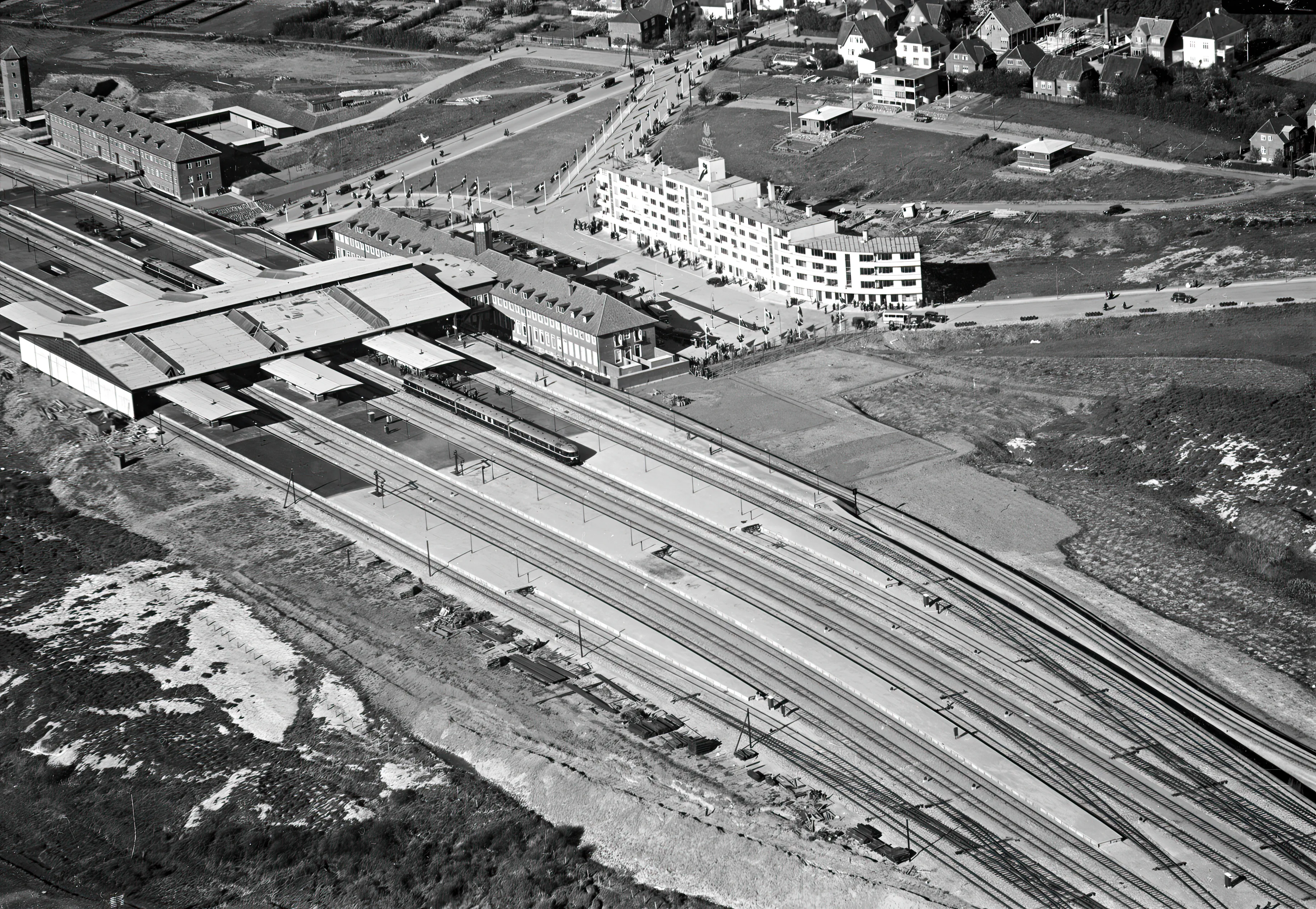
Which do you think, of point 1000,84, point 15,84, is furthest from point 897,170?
point 15,84

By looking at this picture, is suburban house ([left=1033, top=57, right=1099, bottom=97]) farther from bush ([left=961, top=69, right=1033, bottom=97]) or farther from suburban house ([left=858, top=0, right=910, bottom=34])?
suburban house ([left=858, top=0, right=910, bottom=34])

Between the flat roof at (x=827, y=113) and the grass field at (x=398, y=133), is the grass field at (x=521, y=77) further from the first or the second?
the flat roof at (x=827, y=113)

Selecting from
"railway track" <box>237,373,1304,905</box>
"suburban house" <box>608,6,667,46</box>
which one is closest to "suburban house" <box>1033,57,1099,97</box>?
"suburban house" <box>608,6,667,46</box>

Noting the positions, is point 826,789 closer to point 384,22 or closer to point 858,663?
point 858,663

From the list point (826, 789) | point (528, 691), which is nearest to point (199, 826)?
point (528, 691)

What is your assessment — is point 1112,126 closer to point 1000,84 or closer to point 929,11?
point 1000,84
